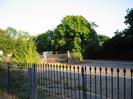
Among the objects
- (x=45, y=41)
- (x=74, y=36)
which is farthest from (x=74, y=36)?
(x=45, y=41)

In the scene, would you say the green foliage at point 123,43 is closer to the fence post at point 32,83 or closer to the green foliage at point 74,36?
the green foliage at point 74,36

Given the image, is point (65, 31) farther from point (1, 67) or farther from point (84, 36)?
point (1, 67)

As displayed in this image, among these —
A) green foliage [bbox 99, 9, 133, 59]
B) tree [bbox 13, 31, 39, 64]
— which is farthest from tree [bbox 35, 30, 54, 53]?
tree [bbox 13, 31, 39, 64]

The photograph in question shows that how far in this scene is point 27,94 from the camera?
10.8 metres

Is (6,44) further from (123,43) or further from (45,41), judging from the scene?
(45,41)

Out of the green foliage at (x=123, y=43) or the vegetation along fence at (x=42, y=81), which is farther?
the green foliage at (x=123, y=43)

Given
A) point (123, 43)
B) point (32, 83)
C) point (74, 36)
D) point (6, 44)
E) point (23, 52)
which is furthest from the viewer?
point (74, 36)

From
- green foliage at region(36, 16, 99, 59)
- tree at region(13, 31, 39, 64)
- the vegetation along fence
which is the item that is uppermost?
green foliage at region(36, 16, 99, 59)

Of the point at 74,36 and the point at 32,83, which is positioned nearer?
the point at 32,83

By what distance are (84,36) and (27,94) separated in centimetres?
4612

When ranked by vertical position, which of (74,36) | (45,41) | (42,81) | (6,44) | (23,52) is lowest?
(42,81)

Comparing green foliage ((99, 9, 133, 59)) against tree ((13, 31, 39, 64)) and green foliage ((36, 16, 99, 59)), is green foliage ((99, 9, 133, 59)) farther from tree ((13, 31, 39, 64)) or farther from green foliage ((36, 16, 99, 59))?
tree ((13, 31, 39, 64))

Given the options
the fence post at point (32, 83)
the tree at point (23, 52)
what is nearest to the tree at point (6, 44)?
the tree at point (23, 52)

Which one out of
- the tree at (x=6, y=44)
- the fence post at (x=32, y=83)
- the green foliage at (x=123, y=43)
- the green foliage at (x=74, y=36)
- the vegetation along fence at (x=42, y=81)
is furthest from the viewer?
the green foliage at (x=74, y=36)
